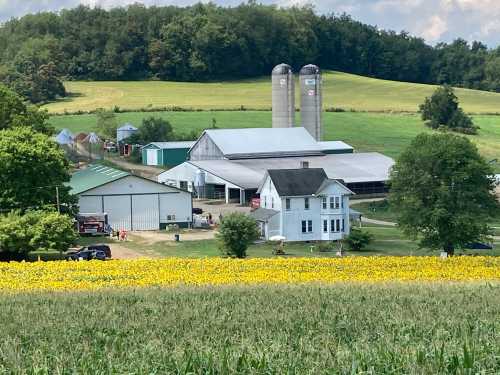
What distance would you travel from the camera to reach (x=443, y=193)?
5922 cm

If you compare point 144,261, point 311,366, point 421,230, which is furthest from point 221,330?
point 421,230

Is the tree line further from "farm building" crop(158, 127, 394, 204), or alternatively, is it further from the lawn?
the lawn

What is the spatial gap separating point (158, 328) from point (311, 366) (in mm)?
7477

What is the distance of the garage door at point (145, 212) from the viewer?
71938 millimetres

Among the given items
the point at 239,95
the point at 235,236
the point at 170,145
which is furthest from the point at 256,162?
the point at 239,95

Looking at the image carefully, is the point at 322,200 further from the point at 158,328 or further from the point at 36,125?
the point at 158,328

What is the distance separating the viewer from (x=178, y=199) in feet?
239

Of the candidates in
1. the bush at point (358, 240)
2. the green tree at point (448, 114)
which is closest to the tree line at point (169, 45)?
the green tree at point (448, 114)

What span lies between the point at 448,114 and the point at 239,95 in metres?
39.8

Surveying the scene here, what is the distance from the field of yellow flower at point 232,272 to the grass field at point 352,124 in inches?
2834

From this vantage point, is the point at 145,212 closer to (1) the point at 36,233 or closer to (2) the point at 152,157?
(1) the point at 36,233

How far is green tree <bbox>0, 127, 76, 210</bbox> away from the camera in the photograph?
6188 centimetres

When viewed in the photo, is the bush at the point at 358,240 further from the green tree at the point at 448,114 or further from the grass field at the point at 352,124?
the green tree at the point at 448,114

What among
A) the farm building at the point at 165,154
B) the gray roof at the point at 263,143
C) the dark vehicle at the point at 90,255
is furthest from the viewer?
the farm building at the point at 165,154
